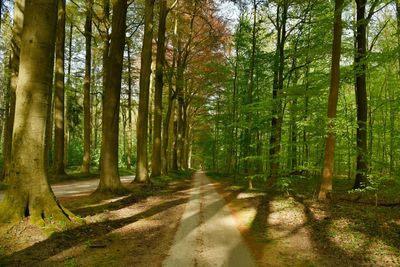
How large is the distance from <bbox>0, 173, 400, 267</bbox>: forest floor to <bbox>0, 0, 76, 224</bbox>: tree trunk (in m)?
0.54

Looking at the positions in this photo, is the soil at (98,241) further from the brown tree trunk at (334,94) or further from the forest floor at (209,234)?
the brown tree trunk at (334,94)

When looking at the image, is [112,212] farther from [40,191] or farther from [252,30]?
[252,30]

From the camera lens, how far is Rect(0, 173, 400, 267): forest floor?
579 centimetres

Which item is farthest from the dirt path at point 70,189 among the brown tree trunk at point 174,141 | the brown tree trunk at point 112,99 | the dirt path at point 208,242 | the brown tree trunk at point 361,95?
the brown tree trunk at point 174,141

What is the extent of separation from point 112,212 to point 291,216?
17.9ft

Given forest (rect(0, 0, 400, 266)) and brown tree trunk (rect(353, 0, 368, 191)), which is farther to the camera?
brown tree trunk (rect(353, 0, 368, 191))

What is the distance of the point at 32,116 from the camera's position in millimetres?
6664

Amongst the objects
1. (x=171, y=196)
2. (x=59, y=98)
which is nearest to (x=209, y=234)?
(x=171, y=196)

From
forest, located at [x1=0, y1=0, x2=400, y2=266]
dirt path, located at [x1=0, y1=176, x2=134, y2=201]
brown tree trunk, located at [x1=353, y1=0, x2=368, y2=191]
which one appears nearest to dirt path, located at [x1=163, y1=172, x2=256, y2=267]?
forest, located at [x1=0, y1=0, x2=400, y2=266]

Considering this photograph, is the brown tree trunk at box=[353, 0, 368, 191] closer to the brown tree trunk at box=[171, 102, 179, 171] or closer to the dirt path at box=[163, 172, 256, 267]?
the dirt path at box=[163, 172, 256, 267]

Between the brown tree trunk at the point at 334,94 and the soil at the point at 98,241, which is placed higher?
the brown tree trunk at the point at 334,94

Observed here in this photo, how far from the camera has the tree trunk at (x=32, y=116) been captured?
6.62 m

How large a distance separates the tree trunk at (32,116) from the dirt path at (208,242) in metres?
2.86

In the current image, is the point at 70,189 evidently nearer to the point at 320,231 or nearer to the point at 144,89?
the point at 144,89
